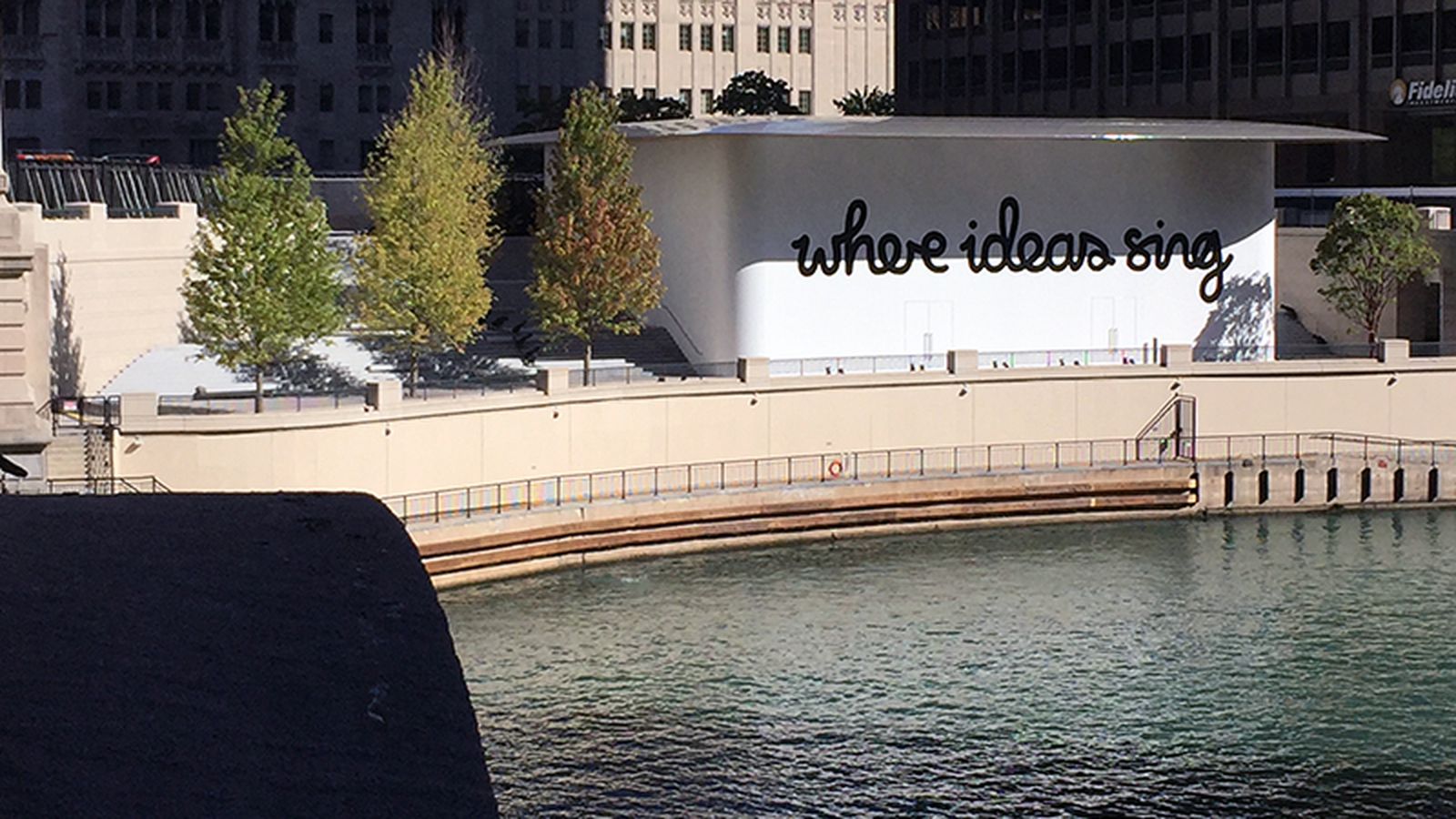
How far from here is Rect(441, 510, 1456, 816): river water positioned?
4081 centimetres

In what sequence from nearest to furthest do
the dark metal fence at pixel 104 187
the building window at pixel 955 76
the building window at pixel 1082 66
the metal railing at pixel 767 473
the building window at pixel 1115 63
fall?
the metal railing at pixel 767 473 < the dark metal fence at pixel 104 187 < the building window at pixel 1115 63 < the building window at pixel 1082 66 < the building window at pixel 955 76

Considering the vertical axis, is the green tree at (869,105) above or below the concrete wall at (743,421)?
above

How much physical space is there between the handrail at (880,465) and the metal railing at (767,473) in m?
0.03

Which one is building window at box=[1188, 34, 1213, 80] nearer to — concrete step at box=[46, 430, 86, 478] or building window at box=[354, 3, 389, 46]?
building window at box=[354, 3, 389, 46]

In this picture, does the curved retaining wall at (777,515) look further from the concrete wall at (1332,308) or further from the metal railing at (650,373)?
the concrete wall at (1332,308)

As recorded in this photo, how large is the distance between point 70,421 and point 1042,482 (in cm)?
2704

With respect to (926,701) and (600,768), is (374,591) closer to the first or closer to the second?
(600,768)

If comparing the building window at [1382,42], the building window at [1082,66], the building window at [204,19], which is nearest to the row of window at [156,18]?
the building window at [204,19]

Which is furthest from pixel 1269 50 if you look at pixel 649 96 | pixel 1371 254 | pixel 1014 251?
pixel 649 96

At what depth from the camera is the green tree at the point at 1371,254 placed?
3233 inches

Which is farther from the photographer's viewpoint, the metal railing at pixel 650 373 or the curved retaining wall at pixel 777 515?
the metal railing at pixel 650 373

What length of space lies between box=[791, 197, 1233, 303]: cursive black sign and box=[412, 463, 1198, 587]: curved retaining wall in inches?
378

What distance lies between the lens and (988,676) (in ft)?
165

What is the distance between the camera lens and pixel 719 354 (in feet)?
253
